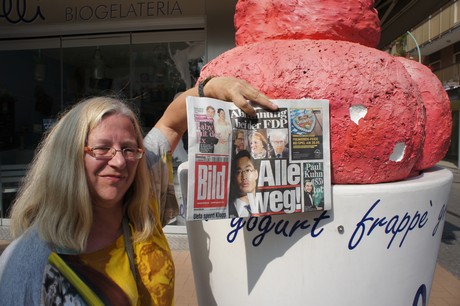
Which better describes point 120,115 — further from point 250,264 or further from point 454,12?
point 454,12

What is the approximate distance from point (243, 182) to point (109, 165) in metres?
0.44

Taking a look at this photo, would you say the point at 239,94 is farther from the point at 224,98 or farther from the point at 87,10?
the point at 87,10

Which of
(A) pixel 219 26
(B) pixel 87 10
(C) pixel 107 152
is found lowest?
(C) pixel 107 152

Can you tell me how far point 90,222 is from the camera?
1.22 metres

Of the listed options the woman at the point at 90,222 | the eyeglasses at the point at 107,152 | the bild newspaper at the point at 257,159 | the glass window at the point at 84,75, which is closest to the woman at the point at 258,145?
the bild newspaper at the point at 257,159

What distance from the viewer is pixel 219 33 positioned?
17.3 feet

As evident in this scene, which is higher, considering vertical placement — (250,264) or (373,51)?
(373,51)

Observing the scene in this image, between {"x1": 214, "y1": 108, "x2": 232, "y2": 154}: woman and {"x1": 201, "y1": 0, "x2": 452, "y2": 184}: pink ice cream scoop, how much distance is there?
263mm

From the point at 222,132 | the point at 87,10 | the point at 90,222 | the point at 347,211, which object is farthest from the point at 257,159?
the point at 87,10

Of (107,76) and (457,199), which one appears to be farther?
(457,199)

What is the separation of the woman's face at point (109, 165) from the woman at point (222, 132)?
278 mm

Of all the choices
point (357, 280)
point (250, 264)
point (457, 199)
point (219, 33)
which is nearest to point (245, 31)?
point (250, 264)

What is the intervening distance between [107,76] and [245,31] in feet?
Answer: 15.3

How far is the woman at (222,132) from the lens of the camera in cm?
138
